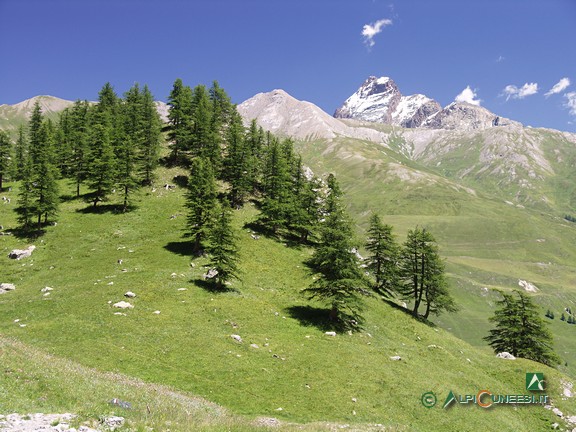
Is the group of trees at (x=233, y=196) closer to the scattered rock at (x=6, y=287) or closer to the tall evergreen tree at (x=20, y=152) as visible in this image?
the tall evergreen tree at (x=20, y=152)

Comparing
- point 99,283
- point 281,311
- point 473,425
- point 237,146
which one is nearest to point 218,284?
point 281,311

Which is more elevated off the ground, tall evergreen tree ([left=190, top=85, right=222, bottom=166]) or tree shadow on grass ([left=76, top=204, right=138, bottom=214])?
tall evergreen tree ([left=190, top=85, right=222, bottom=166])

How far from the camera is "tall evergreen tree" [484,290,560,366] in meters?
53.2

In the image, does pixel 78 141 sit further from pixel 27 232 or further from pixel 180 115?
pixel 27 232

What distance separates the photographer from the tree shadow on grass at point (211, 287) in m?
42.5

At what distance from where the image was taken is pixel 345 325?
136 feet

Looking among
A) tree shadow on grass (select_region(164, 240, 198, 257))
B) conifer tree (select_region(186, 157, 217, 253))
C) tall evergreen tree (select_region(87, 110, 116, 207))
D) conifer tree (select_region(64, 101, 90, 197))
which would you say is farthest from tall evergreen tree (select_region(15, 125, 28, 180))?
conifer tree (select_region(186, 157, 217, 253))

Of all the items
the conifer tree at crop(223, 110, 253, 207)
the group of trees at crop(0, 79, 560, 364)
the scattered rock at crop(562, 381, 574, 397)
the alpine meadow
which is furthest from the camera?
the conifer tree at crop(223, 110, 253, 207)

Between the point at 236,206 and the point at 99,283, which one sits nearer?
the point at 99,283

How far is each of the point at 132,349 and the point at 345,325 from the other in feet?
79.5

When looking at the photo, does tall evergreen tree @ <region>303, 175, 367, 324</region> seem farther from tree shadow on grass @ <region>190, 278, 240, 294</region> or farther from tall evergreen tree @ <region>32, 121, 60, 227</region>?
tall evergreen tree @ <region>32, 121, 60, 227</region>

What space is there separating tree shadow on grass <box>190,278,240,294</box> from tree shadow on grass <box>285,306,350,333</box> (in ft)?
25.7

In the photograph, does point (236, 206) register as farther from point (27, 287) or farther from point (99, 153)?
point (27, 287)

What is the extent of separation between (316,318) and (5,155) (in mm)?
78303
